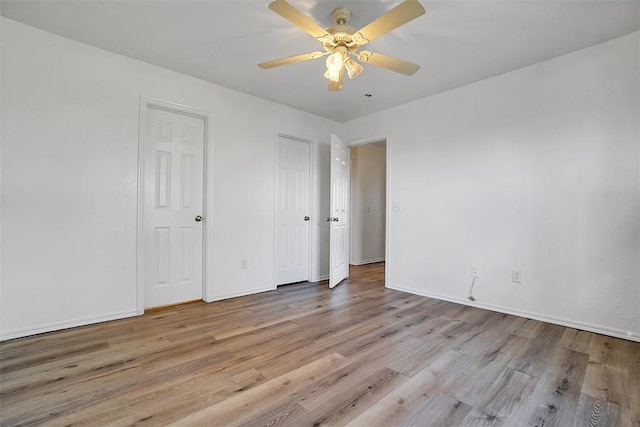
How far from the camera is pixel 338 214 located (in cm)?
408

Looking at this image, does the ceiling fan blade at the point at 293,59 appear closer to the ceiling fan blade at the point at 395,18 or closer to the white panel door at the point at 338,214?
the ceiling fan blade at the point at 395,18

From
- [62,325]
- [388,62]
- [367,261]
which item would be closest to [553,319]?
[388,62]

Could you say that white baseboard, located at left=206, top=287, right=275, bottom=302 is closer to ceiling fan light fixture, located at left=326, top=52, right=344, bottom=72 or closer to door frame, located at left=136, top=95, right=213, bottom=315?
door frame, located at left=136, top=95, right=213, bottom=315

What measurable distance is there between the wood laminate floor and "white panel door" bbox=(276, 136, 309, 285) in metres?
1.29

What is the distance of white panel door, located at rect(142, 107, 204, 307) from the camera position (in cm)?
292

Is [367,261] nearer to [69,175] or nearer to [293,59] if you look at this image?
[293,59]

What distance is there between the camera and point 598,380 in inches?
68.8

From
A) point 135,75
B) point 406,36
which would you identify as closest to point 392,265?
point 406,36

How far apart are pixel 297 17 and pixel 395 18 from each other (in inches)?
22.7

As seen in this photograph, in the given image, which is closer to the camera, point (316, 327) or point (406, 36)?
point (406, 36)

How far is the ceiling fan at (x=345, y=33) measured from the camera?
164cm

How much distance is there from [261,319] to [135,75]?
2.59 meters

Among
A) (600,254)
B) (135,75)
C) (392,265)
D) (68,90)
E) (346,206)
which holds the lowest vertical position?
(392,265)

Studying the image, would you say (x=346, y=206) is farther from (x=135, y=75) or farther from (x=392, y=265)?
(x=135, y=75)
